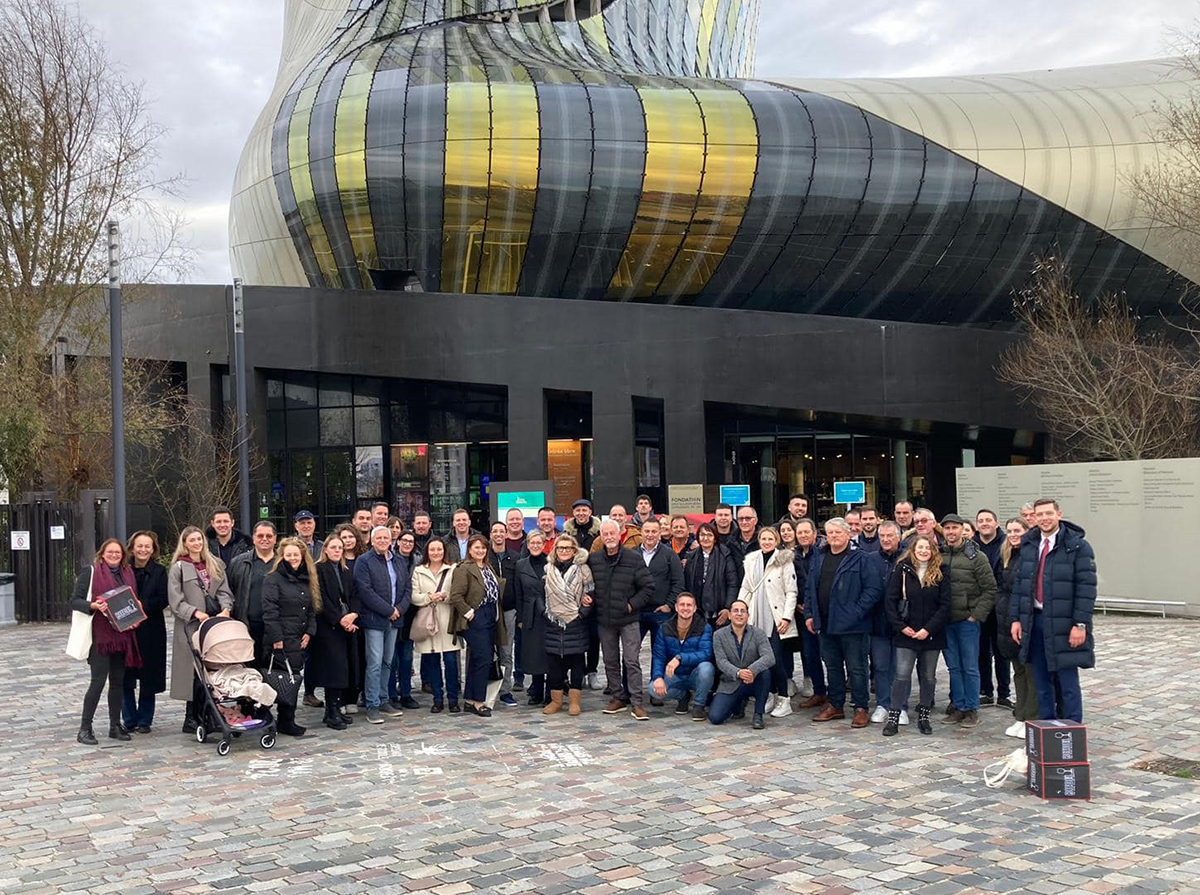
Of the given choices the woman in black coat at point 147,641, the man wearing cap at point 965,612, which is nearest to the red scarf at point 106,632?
the woman in black coat at point 147,641

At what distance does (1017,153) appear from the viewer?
28906mm

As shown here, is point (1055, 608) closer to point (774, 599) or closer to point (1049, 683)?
point (1049, 683)

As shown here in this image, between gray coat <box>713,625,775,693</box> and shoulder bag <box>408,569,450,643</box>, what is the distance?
8.66ft

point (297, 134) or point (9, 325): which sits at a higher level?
point (297, 134)

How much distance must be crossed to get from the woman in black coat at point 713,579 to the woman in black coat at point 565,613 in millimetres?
1027

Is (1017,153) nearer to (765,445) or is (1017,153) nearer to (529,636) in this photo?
(765,445)

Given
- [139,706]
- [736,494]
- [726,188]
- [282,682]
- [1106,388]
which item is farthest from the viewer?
[726,188]

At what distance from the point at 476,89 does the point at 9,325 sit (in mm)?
13596

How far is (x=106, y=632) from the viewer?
30.9ft

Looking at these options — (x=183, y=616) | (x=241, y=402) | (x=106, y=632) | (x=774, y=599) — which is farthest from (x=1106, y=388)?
(x=106, y=632)

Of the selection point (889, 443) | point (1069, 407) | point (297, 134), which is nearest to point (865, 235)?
point (889, 443)

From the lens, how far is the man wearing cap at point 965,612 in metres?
9.27

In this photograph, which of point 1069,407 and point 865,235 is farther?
point 865,235

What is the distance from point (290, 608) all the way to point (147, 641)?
1.43 metres
